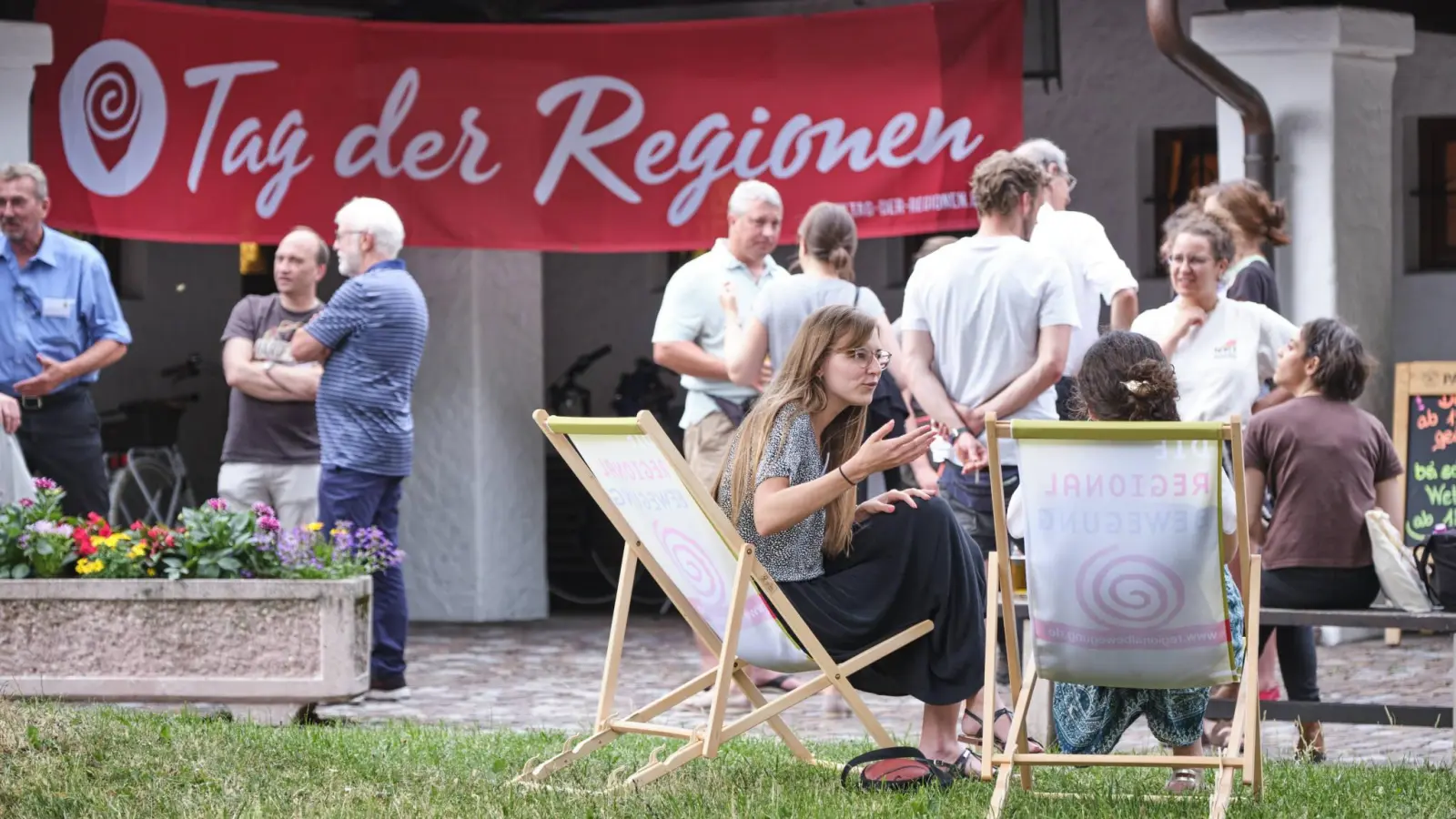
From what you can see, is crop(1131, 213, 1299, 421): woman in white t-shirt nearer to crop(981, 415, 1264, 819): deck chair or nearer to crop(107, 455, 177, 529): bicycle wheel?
crop(981, 415, 1264, 819): deck chair

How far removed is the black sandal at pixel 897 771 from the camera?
16.1 ft

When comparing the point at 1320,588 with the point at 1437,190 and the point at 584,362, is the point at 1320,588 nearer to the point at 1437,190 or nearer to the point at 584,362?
the point at 1437,190

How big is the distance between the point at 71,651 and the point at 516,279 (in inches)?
165

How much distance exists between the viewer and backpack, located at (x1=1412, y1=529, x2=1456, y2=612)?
5.80 metres

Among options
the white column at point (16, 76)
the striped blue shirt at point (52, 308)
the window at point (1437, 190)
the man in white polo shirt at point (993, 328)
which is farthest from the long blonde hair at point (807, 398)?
the window at point (1437, 190)

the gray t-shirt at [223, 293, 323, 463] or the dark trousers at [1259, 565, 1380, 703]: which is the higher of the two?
the gray t-shirt at [223, 293, 323, 463]

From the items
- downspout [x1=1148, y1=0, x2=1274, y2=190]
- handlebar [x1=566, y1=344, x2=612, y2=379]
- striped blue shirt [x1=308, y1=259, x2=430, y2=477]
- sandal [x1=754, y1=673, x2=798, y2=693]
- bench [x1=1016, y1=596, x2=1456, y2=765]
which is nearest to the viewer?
bench [x1=1016, y1=596, x2=1456, y2=765]

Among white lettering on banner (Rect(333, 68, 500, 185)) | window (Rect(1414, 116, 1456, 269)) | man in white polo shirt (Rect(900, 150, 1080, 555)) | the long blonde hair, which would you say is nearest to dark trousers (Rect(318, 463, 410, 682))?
man in white polo shirt (Rect(900, 150, 1080, 555))

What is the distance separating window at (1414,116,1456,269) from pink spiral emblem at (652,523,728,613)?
730 cm

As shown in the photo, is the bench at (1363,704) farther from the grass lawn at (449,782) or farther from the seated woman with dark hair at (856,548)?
the seated woman with dark hair at (856,548)

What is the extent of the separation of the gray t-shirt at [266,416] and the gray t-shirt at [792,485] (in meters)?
3.55

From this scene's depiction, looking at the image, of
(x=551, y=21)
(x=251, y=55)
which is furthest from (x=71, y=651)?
(x=551, y=21)

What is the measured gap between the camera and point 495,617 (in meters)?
10.6

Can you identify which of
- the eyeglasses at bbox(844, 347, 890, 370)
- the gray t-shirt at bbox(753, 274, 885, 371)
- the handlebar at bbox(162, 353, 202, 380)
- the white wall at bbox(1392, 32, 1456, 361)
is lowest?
the eyeglasses at bbox(844, 347, 890, 370)
